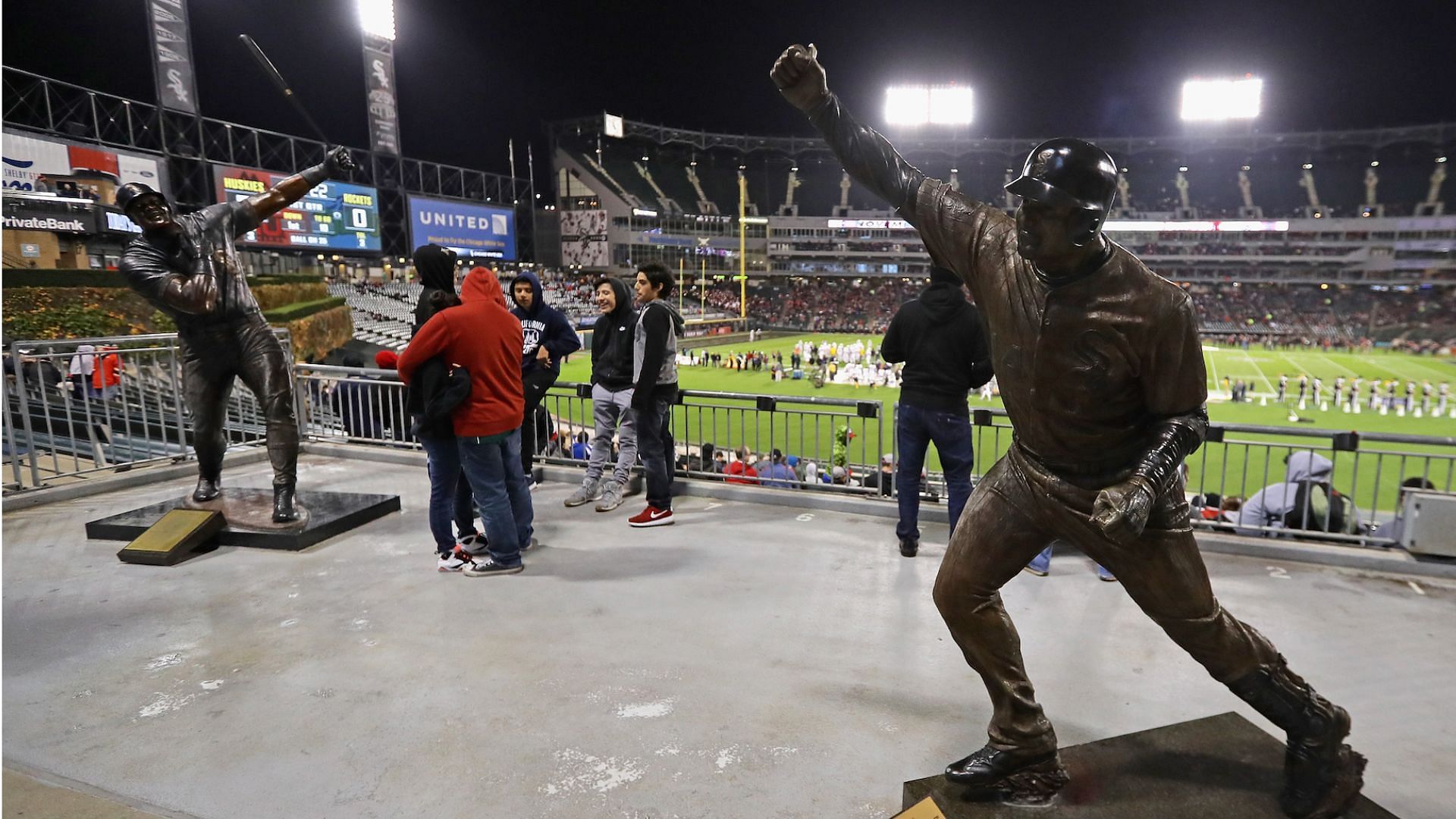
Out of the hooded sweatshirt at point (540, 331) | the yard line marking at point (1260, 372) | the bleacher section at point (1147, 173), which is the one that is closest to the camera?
the hooded sweatshirt at point (540, 331)

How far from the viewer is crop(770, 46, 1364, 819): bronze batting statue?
1.85 metres

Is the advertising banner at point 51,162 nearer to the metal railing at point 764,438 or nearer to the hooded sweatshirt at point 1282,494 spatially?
the metal railing at point 764,438

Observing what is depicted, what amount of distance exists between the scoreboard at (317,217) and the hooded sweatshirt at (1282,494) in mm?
33428

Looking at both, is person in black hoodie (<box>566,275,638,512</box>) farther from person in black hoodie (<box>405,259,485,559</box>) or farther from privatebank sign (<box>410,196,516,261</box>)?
privatebank sign (<box>410,196,516,261</box>)

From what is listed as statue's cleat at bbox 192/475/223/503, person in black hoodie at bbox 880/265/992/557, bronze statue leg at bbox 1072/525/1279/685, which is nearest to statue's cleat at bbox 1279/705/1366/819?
bronze statue leg at bbox 1072/525/1279/685

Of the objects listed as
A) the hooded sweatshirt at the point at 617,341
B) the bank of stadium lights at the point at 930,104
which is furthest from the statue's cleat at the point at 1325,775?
the bank of stadium lights at the point at 930,104

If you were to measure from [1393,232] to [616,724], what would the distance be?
75898 millimetres

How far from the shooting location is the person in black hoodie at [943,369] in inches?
181

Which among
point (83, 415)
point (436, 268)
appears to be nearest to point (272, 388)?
point (436, 268)

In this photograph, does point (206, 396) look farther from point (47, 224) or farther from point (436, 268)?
point (47, 224)

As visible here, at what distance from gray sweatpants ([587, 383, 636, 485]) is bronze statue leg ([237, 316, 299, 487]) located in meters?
2.28

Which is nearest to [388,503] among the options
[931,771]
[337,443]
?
[337,443]

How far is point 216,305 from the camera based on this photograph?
4.86 m

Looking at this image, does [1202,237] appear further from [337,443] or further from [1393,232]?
[337,443]
